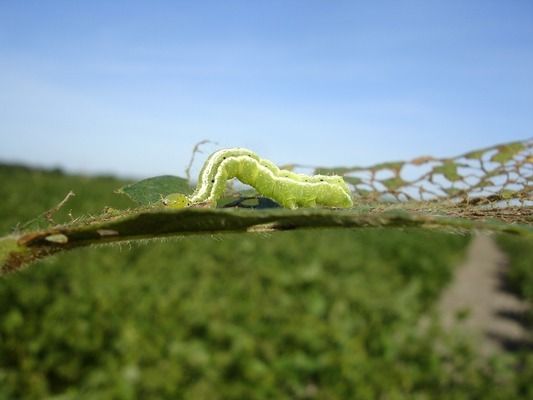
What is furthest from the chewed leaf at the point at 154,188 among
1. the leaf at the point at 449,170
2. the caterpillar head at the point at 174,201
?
the leaf at the point at 449,170

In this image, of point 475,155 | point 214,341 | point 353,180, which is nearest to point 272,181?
point 353,180

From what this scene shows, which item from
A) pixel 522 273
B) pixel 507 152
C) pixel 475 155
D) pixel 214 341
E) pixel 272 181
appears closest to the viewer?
pixel 272 181

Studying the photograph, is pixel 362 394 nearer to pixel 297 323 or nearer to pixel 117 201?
pixel 297 323

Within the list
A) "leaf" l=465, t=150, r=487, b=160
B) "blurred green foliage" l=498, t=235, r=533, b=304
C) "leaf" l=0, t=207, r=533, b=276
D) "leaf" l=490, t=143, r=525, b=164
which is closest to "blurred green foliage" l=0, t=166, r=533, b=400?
"leaf" l=465, t=150, r=487, b=160

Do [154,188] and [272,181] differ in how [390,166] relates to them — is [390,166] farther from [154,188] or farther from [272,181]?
[154,188]

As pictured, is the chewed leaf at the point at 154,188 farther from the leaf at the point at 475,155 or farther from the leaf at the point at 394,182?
the leaf at the point at 475,155

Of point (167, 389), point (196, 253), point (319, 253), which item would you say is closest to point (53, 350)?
point (167, 389)
